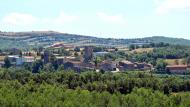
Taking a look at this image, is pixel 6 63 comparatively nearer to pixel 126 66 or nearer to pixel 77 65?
pixel 77 65

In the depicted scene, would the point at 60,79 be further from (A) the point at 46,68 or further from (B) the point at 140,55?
(B) the point at 140,55

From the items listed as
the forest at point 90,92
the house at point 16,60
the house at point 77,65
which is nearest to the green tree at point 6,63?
the house at point 16,60

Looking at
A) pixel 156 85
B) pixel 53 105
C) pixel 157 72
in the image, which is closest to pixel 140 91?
pixel 156 85

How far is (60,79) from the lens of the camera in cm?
11044

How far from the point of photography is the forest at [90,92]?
75.7 meters

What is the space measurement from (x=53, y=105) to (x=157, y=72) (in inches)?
3586

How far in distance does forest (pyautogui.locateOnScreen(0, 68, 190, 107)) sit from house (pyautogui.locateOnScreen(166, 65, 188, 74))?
138ft

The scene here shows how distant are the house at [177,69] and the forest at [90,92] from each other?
41982 millimetres

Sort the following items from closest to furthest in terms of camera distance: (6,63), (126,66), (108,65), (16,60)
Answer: (108,65), (126,66), (6,63), (16,60)

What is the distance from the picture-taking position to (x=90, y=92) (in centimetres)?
9206

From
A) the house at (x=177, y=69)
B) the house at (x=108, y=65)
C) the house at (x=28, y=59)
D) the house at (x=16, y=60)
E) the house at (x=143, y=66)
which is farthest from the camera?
the house at (x=16, y=60)

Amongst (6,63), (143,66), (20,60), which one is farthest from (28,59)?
A: (143,66)

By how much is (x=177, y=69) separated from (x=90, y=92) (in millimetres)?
72642

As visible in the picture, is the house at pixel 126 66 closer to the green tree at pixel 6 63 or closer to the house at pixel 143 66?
the house at pixel 143 66
